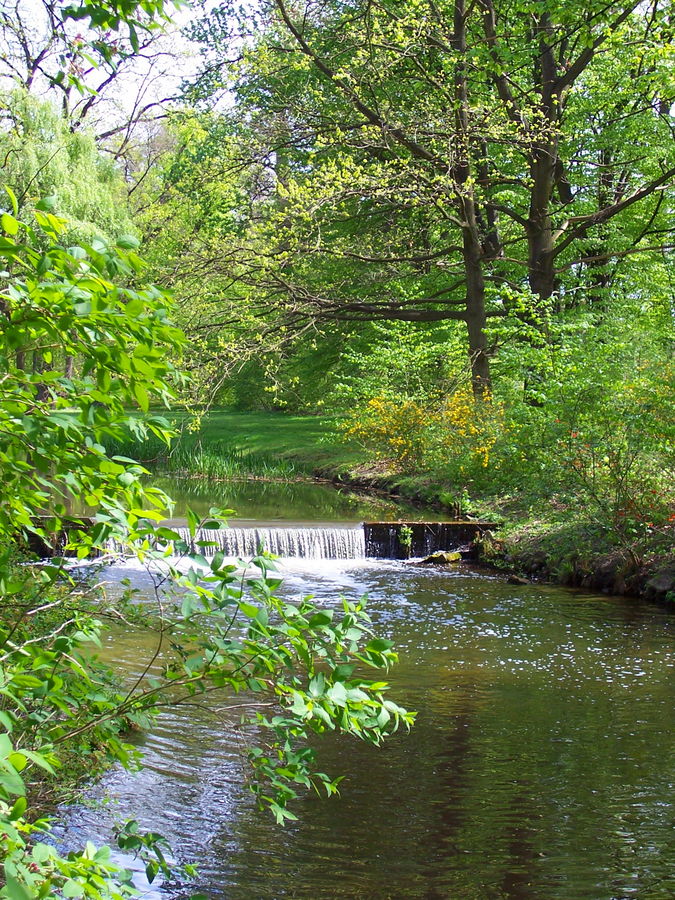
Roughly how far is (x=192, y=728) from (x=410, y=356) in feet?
43.7

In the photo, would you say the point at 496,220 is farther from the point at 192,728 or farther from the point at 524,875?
the point at 524,875

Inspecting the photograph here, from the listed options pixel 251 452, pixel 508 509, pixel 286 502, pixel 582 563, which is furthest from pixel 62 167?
pixel 582 563

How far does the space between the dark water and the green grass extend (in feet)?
1.97

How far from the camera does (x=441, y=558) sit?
542 inches

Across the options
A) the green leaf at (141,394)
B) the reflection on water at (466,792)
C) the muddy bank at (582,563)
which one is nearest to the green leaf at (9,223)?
the green leaf at (141,394)

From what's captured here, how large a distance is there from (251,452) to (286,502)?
245 inches

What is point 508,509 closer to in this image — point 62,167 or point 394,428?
point 394,428

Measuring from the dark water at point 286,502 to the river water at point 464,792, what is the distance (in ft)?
23.5

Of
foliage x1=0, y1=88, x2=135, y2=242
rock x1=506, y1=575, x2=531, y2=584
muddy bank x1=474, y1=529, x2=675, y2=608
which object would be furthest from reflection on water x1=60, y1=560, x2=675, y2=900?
foliage x1=0, y1=88, x2=135, y2=242

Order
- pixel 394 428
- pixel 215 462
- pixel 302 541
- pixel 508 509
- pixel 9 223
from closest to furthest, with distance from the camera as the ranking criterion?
pixel 9 223 < pixel 302 541 < pixel 508 509 < pixel 394 428 < pixel 215 462

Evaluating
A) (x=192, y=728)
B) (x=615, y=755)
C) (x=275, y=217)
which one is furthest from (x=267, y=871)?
(x=275, y=217)

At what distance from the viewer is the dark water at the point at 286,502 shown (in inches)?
634

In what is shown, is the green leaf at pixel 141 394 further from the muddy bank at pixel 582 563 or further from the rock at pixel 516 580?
the rock at pixel 516 580

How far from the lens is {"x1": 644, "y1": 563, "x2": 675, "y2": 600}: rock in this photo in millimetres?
10562
